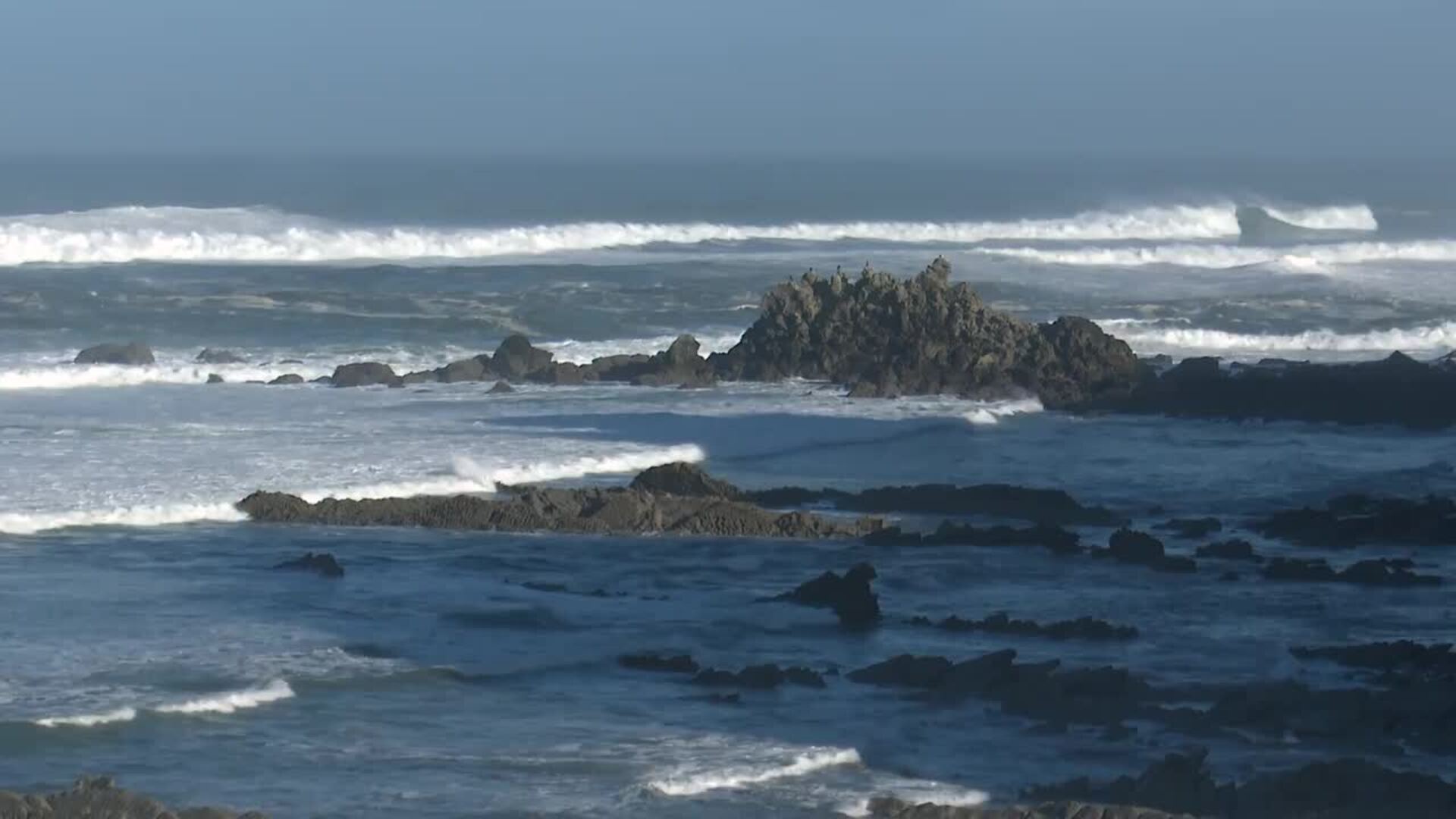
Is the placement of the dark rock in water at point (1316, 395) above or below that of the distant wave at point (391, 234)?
below

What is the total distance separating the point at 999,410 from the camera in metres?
27.3

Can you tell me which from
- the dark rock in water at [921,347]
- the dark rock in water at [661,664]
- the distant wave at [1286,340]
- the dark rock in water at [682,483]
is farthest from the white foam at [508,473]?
the distant wave at [1286,340]

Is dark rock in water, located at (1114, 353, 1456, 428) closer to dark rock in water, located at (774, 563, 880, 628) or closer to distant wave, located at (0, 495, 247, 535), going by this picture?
dark rock in water, located at (774, 563, 880, 628)

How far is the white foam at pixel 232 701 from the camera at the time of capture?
1280 cm

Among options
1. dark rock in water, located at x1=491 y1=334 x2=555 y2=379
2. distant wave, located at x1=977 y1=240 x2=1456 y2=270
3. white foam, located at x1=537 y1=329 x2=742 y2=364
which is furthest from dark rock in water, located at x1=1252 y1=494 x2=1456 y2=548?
distant wave, located at x1=977 y1=240 x2=1456 y2=270

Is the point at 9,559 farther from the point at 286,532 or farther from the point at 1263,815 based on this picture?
the point at 1263,815

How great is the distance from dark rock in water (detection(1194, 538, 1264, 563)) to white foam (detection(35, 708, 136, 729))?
8.49 meters

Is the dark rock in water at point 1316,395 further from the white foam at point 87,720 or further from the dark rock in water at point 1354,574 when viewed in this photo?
the white foam at point 87,720

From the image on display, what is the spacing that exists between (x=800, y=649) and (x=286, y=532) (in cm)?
543

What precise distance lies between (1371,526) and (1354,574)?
2178 mm

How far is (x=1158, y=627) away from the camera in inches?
602

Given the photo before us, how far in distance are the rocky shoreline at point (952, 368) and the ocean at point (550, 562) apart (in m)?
0.61

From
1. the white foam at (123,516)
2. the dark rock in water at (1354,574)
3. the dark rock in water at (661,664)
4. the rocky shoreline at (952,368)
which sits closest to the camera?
the dark rock in water at (661,664)

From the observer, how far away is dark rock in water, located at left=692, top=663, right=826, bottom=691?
13.6m
